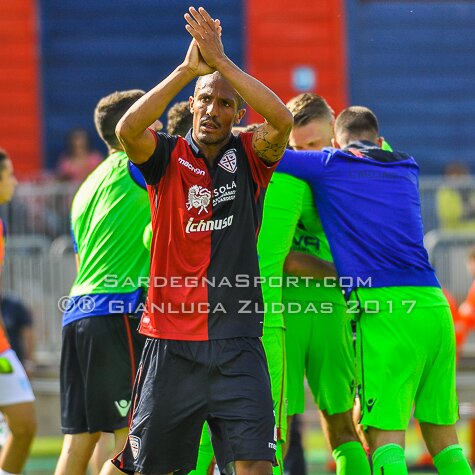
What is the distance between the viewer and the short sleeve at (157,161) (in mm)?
5336

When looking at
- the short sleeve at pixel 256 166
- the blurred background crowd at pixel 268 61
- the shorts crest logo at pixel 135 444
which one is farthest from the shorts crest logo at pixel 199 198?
the blurred background crowd at pixel 268 61

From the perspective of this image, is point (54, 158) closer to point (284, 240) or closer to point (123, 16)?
point (123, 16)

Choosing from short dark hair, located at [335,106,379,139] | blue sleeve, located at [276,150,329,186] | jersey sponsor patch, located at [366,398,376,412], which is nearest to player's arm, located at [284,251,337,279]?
blue sleeve, located at [276,150,329,186]

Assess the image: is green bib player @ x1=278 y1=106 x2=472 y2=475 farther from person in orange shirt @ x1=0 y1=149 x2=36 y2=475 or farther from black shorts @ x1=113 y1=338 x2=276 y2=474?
person in orange shirt @ x1=0 y1=149 x2=36 y2=475

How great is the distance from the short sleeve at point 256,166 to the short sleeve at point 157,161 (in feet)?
1.18

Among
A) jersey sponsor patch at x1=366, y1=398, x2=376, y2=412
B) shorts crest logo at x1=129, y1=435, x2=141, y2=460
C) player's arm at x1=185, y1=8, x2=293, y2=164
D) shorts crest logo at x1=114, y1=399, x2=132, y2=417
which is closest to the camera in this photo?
player's arm at x1=185, y1=8, x2=293, y2=164

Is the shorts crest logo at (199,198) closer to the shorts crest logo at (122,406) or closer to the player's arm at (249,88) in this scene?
the player's arm at (249,88)

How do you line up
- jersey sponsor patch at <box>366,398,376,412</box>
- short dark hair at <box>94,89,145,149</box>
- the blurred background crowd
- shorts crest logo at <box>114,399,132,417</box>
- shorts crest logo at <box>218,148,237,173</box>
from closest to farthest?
shorts crest logo at <box>218,148,237,173</box> < jersey sponsor patch at <box>366,398,376,412</box> < shorts crest logo at <box>114,399,132,417</box> < short dark hair at <box>94,89,145,149</box> < the blurred background crowd

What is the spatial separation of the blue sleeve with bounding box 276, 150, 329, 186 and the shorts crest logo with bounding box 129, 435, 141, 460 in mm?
1869

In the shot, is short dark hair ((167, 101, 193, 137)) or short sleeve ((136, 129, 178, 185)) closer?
short sleeve ((136, 129, 178, 185))

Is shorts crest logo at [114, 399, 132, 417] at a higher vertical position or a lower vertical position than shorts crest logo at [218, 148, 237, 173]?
lower

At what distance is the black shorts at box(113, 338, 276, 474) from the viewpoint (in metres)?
5.23

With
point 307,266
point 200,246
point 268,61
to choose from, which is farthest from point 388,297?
point 268,61

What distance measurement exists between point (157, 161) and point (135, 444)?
4.34 feet
